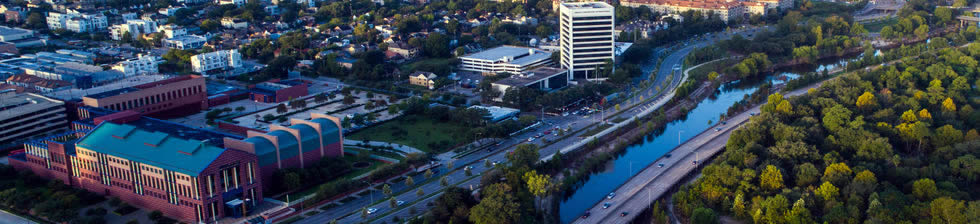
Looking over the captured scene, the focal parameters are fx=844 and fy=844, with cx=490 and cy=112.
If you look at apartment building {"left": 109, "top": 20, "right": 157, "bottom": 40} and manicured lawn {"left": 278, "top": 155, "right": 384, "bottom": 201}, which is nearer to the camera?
manicured lawn {"left": 278, "top": 155, "right": 384, "bottom": 201}

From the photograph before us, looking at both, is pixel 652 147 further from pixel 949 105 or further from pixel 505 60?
pixel 505 60

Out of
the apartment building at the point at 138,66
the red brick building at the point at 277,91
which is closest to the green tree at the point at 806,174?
the red brick building at the point at 277,91

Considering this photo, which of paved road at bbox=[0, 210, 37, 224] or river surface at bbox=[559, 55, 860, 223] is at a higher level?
paved road at bbox=[0, 210, 37, 224]

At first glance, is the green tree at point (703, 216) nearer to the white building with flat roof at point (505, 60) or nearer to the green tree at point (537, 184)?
the green tree at point (537, 184)

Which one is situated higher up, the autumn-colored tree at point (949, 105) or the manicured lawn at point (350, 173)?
the autumn-colored tree at point (949, 105)

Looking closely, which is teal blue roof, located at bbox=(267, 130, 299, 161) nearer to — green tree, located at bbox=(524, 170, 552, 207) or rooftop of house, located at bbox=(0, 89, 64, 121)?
green tree, located at bbox=(524, 170, 552, 207)

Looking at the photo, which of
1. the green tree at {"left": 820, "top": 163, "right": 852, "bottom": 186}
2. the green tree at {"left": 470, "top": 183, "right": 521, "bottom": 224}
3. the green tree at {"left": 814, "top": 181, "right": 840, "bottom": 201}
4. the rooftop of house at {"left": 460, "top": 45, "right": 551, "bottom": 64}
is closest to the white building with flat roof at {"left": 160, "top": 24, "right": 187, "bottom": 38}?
the rooftop of house at {"left": 460, "top": 45, "right": 551, "bottom": 64}

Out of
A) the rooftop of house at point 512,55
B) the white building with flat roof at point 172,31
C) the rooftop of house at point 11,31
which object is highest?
the rooftop of house at point 11,31
